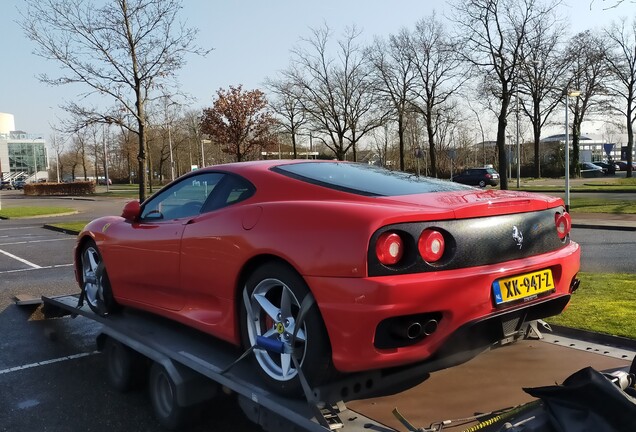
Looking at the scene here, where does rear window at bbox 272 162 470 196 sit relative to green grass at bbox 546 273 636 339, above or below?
above

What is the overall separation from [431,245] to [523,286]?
605 millimetres

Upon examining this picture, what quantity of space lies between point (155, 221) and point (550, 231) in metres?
2.67

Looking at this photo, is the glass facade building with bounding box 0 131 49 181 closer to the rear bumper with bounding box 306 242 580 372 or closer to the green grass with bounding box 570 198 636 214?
the green grass with bounding box 570 198 636 214

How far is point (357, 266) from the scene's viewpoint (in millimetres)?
2346

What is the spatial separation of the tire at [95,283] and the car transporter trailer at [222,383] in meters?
0.12

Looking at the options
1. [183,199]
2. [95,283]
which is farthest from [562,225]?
[95,283]

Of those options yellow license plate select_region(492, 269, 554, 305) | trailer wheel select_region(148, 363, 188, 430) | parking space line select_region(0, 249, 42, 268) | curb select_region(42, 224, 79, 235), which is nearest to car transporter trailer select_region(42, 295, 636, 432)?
trailer wheel select_region(148, 363, 188, 430)

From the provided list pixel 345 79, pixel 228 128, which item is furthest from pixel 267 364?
pixel 345 79

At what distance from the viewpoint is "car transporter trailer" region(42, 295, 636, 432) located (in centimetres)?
230

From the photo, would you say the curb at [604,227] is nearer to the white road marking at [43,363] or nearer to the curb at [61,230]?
the white road marking at [43,363]

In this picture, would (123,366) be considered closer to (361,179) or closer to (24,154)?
(361,179)

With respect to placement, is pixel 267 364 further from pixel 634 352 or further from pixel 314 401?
pixel 634 352

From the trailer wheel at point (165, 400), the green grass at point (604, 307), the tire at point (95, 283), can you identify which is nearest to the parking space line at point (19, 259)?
the tire at point (95, 283)

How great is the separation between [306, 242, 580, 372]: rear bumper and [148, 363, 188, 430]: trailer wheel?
3.92 ft
